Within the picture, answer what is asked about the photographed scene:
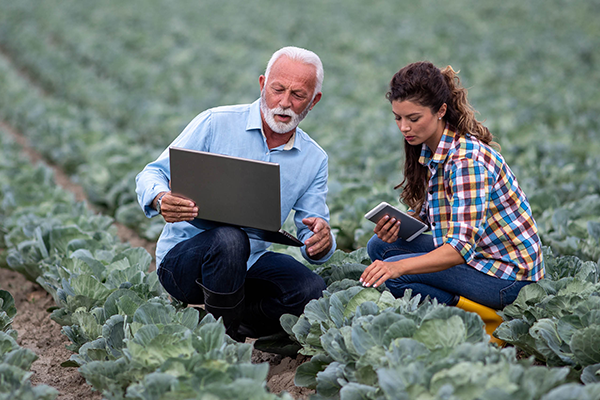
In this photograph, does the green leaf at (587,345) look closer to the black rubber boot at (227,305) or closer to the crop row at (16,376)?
the black rubber boot at (227,305)

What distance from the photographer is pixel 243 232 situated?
9.23 feet

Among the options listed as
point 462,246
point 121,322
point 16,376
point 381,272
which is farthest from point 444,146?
point 16,376

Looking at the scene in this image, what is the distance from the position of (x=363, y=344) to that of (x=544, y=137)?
576 centimetres

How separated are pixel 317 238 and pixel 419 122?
2.32ft

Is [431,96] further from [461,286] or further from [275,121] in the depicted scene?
[461,286]

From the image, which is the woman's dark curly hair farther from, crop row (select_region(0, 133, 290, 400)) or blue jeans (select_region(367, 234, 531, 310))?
crop row (select_region(0, 133, 290, 400))

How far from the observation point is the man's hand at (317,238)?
287 cm

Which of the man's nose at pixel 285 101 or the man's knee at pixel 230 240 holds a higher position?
the man's nose at pixel 285 101

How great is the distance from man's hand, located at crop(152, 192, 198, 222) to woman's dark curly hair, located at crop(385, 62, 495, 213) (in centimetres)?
103

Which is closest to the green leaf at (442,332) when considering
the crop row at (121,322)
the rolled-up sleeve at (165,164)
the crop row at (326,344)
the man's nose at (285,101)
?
the crop row at (326,344)

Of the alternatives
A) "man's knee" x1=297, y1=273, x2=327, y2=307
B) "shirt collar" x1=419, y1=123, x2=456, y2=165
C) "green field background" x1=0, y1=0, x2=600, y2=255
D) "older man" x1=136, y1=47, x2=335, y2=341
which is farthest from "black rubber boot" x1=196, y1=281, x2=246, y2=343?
"green field background" x1=0, y1=0, x2=600, y2=255

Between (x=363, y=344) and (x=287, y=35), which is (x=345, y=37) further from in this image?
(x=363, y=344)

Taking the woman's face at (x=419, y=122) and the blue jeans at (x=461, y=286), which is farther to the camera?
the blue jeans at (x=461, y=286)

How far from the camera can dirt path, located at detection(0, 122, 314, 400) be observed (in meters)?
2.83
